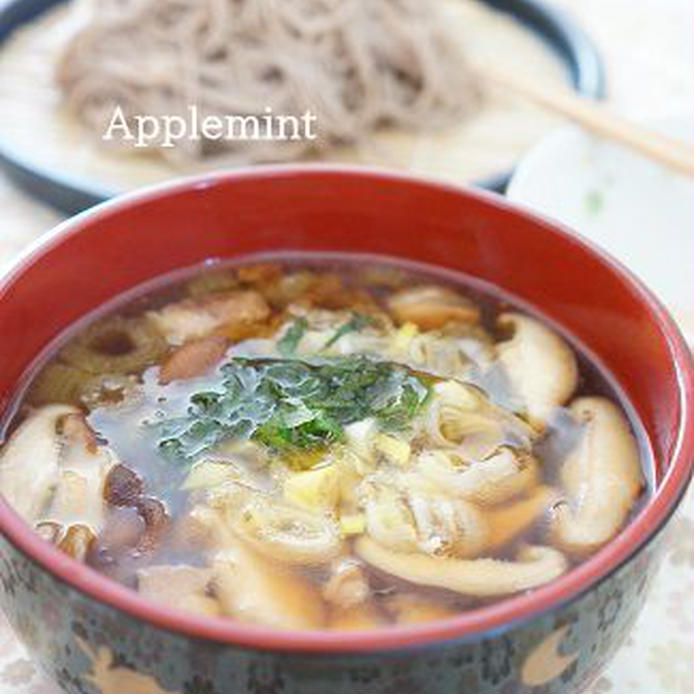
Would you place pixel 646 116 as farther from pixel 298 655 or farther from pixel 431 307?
pixel 298 655

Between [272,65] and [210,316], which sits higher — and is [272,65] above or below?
below

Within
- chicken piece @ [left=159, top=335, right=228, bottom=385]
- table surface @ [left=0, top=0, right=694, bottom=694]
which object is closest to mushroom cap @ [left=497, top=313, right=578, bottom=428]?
table surface @ [left=0, top=0, right=694, bottom=694]

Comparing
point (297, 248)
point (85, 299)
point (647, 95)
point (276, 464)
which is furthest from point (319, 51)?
point (276, 464)

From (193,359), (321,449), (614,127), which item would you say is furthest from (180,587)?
(614,127)

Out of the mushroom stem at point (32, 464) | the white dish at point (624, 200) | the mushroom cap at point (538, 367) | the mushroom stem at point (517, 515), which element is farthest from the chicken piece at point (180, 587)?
the white dish at point (624, 200)

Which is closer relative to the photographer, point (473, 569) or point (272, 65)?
point (473, 569)

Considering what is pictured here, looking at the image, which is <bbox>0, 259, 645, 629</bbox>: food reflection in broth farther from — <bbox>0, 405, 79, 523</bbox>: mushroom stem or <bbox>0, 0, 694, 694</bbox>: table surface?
<bbox>0, 0, 694, 694</bbox>: table surface

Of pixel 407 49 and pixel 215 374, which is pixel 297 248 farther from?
pixel 407 49
